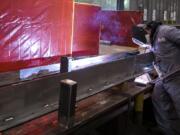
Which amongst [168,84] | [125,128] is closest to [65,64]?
[125,128]

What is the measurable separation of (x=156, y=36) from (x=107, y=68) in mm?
883

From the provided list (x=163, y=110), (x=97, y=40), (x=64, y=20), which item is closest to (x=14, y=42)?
(x=64, y=20)

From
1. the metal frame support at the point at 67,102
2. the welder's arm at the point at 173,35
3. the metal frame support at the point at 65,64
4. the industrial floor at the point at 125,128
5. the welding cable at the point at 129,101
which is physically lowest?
the industrial floor at the point at 125,128

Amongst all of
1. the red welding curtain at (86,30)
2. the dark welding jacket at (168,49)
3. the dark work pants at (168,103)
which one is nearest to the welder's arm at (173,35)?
the dark welding jacket at (168,49)

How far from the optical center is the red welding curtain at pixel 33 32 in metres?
2.06

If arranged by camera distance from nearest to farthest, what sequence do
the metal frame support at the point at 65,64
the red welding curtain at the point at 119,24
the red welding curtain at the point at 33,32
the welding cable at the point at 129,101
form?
the metal frame support at the point at 65,64 < the welding cable at the point at 129,101 < the red welding curtain at the point at 33,32 < the red welding curtain at the point at 119,24

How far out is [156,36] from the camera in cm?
259

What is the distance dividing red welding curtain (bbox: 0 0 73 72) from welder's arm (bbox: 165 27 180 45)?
0.99 meters

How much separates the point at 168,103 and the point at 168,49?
1.69 feet

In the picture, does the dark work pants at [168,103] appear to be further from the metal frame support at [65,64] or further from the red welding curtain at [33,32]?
the red welding curtain at [33,32]

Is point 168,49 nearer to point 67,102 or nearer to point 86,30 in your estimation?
point 86,30

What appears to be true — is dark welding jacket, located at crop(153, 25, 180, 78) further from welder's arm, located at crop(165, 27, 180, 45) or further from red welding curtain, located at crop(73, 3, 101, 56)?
red welding curtain, located at crop(73, 3, 101, 56)

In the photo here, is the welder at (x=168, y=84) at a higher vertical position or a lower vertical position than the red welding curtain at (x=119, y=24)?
lower

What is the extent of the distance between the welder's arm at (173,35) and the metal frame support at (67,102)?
136cm
